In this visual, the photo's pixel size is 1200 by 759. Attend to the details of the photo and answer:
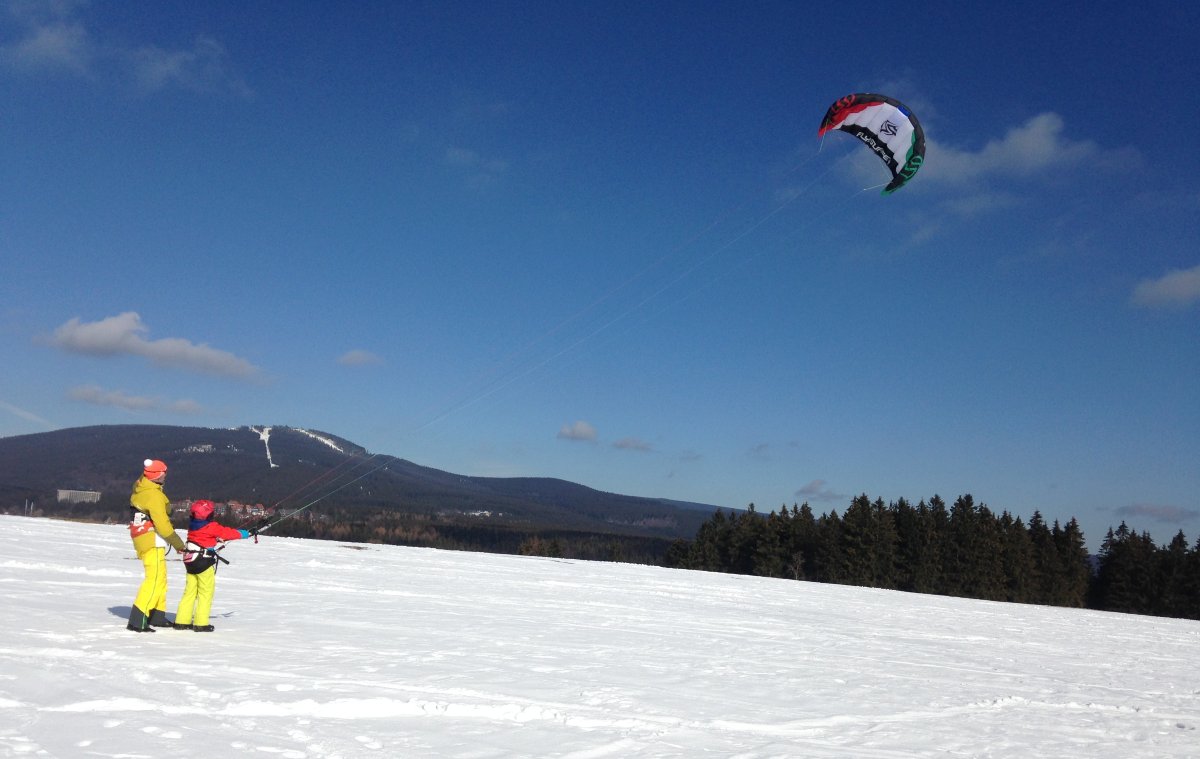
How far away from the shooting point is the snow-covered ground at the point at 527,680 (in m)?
5.52

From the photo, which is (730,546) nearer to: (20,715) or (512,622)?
(512,622)

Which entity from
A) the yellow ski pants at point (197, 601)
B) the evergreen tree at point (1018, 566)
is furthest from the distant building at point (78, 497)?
the yellow ski pants at point (197, 601)

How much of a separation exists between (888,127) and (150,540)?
17361 millimetres

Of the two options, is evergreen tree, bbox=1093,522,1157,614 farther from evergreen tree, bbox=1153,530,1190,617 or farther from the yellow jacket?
the yellow jacket

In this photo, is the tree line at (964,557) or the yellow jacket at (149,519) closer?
the yellow jacket at (149,519)

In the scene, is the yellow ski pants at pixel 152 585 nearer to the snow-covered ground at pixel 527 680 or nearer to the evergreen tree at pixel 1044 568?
the snow-covered ground at pixel 527 680

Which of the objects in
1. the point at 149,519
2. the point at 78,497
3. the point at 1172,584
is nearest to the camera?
the point at 149,519

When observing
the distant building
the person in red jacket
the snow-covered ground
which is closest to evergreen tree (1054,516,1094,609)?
the snow-covered ground

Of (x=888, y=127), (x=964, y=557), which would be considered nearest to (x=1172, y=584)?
(x=964, y=557)

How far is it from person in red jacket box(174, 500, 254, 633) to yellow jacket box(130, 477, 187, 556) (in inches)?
7.0

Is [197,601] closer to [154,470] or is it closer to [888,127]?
[154,470]

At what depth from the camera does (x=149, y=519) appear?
892 cm

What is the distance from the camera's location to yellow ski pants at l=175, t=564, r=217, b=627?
9039mm

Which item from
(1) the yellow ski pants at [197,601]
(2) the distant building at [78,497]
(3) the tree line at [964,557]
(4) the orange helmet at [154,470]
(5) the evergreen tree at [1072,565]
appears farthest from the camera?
(2) the distant building at [78,497]
